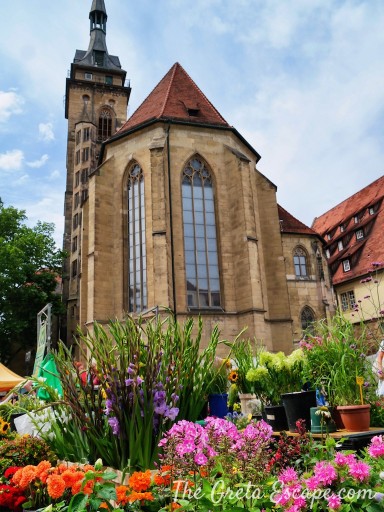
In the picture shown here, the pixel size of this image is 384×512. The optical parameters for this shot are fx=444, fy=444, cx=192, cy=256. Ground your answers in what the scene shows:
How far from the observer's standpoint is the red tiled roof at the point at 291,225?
28.3m

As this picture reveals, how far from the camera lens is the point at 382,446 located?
2.52m

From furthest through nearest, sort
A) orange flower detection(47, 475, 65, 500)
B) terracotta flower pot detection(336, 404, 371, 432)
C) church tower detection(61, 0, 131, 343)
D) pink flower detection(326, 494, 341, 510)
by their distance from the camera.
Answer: church tower detection(61, 0, 131, 343) → terracotta flower pot detection(336, 404, 371, 432) → orange flower detection(47, 475, 65, 500) → pink flower detection(326, 494, 341, 510)

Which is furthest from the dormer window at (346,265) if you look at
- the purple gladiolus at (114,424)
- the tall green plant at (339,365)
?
the purple gladiolus at (114,424)

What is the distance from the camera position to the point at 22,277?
27.4 m

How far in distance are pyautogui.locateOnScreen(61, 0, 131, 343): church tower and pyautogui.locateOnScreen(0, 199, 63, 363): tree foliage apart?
7.37ft

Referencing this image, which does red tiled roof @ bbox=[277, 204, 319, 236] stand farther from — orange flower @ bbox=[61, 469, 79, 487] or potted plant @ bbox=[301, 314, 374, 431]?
orange flower @ bbox=[61, 469, 79, 487]

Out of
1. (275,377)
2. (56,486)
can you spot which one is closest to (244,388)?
(275,377)

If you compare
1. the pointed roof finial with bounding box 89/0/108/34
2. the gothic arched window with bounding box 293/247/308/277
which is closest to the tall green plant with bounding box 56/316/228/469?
the gothic arched window with bounding box 293/247/308/277

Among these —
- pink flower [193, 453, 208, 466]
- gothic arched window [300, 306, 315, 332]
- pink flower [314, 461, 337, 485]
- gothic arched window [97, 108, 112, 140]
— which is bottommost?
pink flower [314, 461, 337, 485]

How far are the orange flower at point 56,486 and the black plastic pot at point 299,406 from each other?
2382mm

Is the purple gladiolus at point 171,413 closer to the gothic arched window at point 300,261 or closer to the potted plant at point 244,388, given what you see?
the potted plant at point 244,388

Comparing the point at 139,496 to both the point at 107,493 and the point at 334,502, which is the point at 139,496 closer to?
the point at 107,493

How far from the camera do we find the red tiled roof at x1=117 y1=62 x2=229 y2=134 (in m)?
20.2

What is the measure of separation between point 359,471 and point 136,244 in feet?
56.6
